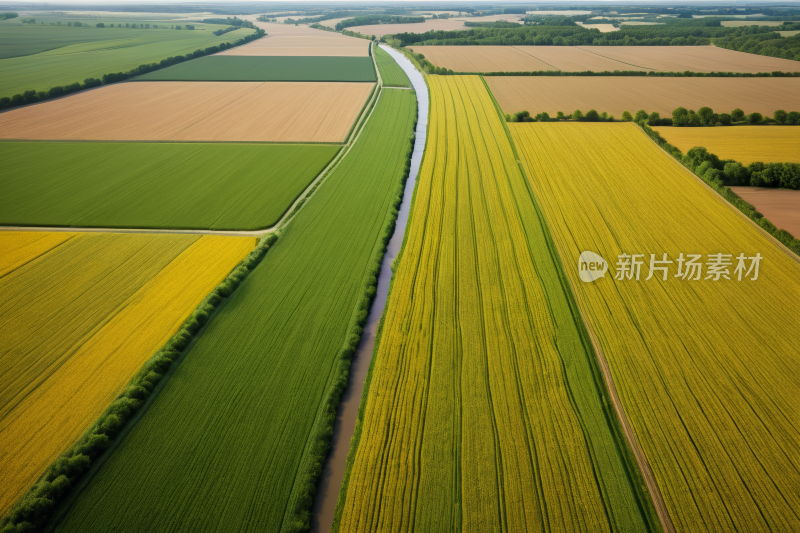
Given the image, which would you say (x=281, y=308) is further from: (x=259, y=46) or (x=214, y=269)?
(x=259, y=46)

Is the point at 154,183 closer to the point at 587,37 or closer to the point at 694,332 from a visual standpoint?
the point at 694,332

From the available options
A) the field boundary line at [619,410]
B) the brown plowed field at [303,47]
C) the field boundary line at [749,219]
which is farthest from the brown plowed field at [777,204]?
the brown plowed field at [303,47]

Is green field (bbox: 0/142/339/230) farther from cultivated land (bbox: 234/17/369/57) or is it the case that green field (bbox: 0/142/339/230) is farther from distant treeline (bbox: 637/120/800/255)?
cultivated land (bbox: 234/17/369/57)

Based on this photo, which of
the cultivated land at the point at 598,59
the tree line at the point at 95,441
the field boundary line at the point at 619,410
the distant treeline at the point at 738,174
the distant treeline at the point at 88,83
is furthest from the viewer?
the cultivated land at the point at 598,59

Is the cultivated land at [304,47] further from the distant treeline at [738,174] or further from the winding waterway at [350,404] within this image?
the winding waterway at [350,404]

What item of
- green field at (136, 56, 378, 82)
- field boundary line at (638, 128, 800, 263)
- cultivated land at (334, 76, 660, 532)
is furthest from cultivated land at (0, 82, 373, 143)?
field boundary line at (638, 128, 800, 263)

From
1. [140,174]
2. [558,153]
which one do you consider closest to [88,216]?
[140,174]
